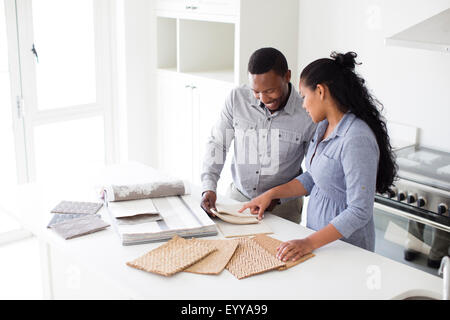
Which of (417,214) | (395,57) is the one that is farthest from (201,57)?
(417,214)

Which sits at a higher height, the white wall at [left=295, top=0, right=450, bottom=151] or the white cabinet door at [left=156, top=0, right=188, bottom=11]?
the white cabinet door at [left=156, top=0, right=188, bottom=11]

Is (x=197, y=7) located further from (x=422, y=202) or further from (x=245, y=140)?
(x=422, y=202)

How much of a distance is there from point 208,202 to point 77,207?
49 cm

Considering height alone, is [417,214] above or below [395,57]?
below

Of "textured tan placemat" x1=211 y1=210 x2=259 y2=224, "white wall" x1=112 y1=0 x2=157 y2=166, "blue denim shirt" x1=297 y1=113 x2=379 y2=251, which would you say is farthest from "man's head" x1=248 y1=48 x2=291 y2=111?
"white wall" x1=112 y1=0 x2=157 y2=166

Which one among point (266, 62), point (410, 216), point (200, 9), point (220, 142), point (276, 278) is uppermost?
point (200, 9)

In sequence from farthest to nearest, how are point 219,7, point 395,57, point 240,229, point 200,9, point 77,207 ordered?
point 200,9 < point 219,7 < point 395,57 < point 77,207 < point 240,229

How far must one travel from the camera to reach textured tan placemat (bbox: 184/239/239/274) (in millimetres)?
1665

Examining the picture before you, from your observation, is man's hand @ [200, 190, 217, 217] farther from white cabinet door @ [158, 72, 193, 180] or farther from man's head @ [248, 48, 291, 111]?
white cabinet door @ [158, 72, 193, 180]

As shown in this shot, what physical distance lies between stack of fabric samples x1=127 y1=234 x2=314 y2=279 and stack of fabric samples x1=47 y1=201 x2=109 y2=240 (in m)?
0.29

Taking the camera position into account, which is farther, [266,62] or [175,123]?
[175,123]

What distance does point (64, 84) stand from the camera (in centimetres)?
380

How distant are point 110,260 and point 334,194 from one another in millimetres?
789
